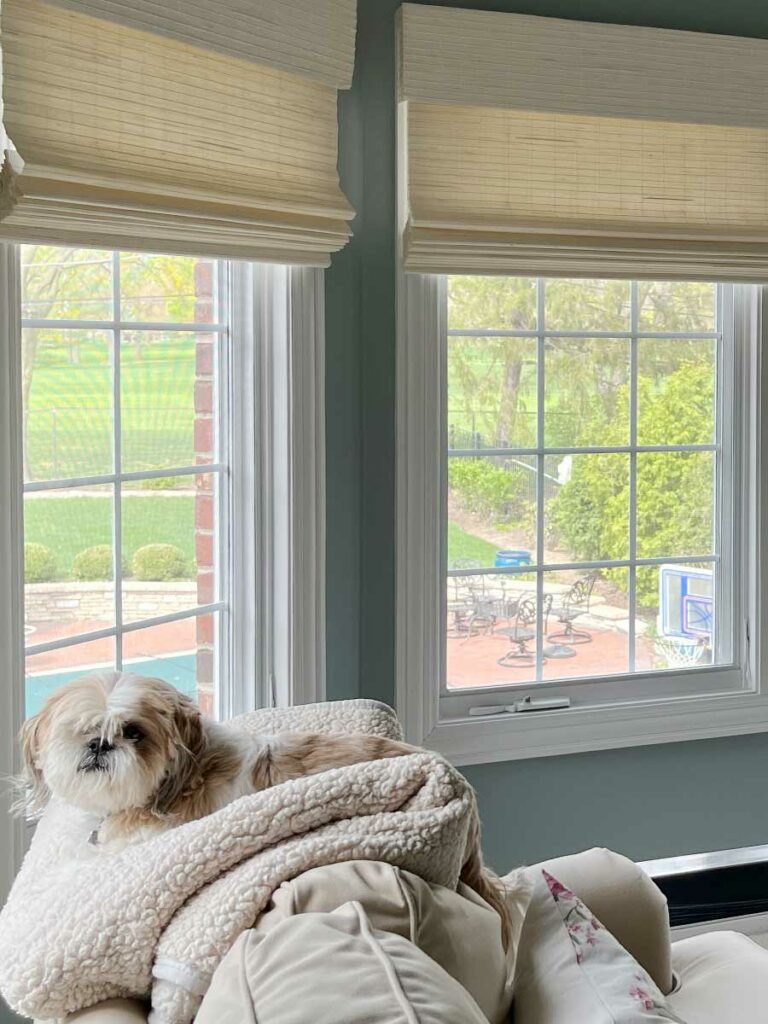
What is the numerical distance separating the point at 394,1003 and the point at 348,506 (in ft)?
6.45

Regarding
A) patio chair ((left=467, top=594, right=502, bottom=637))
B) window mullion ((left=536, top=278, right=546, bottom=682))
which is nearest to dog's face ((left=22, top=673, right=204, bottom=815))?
patio chair ((left=467, top=594, right=502, bottom=637))

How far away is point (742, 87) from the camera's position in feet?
9.81

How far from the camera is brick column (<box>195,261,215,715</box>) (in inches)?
99.0

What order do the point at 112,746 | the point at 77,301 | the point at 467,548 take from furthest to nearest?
the point at 467,548 < the point at 77,301 < the point at 112,746

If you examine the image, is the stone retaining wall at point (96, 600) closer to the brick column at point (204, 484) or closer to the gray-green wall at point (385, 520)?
the brick column at point (204, 484)

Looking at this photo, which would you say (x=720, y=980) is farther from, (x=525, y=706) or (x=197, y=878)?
(x=525, y=706)

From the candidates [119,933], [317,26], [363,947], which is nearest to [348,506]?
[317,26]

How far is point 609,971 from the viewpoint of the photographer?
1.21 meters

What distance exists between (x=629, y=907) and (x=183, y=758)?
2.26 feet

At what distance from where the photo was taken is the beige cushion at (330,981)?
0.86 meters

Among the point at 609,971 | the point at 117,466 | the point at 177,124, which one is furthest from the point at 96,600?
the point at 609,971

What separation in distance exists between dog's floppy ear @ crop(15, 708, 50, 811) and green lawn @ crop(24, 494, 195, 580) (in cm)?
87

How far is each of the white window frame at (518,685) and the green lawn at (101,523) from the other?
22.0 inches

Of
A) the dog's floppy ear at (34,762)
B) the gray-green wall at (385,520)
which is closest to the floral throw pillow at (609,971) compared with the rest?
the dog's floppy ear at (34,762)
